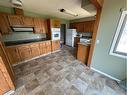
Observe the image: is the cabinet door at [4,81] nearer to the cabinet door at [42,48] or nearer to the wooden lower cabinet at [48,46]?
the cabinet door at [42,48]

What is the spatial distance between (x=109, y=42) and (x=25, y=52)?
3.42m

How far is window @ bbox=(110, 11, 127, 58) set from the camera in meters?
1.56

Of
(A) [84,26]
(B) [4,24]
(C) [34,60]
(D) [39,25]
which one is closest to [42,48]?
(C) [34,60]

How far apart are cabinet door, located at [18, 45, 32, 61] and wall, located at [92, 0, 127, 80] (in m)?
3.01

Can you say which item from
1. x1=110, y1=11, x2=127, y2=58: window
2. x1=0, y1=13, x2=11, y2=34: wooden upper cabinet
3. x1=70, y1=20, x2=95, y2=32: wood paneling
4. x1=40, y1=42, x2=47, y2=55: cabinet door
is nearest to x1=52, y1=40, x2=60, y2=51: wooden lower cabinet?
x1=40, y1=42, x2=47, y2=55: cabinet door

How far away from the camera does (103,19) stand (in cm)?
188

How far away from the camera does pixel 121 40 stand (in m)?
1.69

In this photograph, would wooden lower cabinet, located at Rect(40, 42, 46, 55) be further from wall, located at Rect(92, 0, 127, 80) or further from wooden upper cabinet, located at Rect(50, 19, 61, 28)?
wall, located at Rect(92, 0, 127, 80)

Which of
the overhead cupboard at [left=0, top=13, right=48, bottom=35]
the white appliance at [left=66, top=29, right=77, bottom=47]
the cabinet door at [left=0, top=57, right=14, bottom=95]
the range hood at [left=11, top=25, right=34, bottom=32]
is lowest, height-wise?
the cabinet door at [left=0, top=57, right=14, bottom=95]

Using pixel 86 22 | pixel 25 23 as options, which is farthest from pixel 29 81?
pixel 86 22

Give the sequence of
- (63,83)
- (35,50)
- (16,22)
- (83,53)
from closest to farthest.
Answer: (63,83)
(16,22)
(83,53)
(35,50)

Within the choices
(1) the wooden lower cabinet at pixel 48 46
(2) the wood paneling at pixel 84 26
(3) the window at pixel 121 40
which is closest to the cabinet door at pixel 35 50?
(1) the wooden lower cabinet at pixel 48 46

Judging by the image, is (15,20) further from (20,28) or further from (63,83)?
(63,83)

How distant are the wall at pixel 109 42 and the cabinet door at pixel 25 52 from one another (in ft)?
9.86
